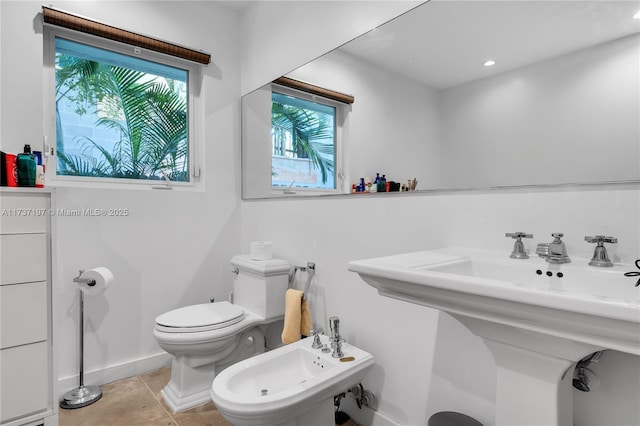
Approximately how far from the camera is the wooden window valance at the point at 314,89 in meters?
1.70

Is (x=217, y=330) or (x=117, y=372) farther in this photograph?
(x=117, y=372)

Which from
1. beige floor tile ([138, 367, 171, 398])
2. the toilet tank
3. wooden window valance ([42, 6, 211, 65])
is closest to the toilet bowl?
the toilet tank

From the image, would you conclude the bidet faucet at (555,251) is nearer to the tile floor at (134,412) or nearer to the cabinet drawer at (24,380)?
the tile floor at (134,412)

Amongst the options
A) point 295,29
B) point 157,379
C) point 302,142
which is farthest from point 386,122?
point 157,379

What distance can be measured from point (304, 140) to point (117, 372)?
1.83m

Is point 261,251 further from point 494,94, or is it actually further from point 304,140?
point 494,94

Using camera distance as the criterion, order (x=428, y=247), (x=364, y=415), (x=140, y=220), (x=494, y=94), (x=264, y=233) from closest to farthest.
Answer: (x=494, y=94)
(x=428, y=247)
(x=364, y=415)
(x=140, y=220)
(x=264, y=233)

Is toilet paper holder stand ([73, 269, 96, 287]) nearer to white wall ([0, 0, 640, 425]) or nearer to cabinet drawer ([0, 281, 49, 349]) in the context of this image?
white wall ([0, 0, 640, 425])

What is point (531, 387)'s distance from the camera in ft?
2.62

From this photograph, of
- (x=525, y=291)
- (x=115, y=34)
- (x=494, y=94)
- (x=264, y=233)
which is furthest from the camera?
(x=264, y=233)

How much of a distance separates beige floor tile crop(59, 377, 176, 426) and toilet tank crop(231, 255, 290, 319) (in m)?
0.69

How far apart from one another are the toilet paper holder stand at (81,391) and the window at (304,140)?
4.01ft

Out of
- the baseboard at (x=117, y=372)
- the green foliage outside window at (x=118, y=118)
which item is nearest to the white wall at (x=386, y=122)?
the green foliage outside window at (x=118, y=118)

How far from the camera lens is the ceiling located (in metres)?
0.97
